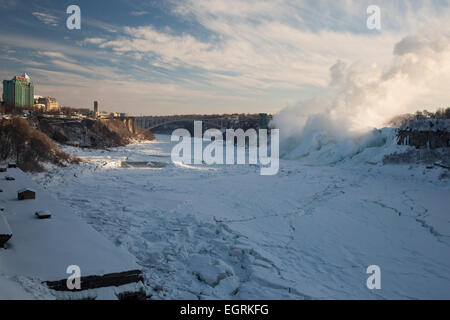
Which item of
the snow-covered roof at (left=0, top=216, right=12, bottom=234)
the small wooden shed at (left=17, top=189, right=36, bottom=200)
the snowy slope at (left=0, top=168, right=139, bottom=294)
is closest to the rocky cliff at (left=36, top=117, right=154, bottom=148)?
the small wooden shed at (left=17, top=189, right=36, bottom=200)

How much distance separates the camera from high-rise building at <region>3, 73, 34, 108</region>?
41675 millimetres

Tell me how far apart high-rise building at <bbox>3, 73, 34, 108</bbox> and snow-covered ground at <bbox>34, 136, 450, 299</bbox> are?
119 feet

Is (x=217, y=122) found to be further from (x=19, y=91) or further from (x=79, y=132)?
(x=19, y=91)

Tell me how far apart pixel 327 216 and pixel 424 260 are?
2888 millimetres

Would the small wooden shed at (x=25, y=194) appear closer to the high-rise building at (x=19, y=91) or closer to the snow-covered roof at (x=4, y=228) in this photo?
the snow-covered roof at (x=4, y=228)

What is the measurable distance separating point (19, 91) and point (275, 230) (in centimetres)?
4841

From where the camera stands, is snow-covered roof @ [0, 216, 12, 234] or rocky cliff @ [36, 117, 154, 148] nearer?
snow-covered roof @ [0, 216, 12, 234]

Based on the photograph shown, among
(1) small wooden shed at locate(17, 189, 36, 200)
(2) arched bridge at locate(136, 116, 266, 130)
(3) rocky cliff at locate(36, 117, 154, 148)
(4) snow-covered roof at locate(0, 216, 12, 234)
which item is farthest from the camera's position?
(2) arched bridge at locate(136, 116, 266, 130)

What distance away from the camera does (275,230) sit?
7.40 meters

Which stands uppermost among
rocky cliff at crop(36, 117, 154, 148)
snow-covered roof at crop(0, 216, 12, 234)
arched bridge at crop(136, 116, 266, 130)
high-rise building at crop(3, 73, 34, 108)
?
high-rise building at crop(3, 73, 34, 108)

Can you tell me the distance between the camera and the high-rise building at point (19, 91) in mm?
41675

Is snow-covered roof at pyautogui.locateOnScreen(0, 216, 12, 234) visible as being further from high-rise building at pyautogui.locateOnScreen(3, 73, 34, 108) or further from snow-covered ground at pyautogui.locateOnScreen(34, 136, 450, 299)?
high-rise building at pyautogui.locateOnScreen(3, 73, 34, 108)

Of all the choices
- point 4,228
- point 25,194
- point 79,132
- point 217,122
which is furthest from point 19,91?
point 4,228
